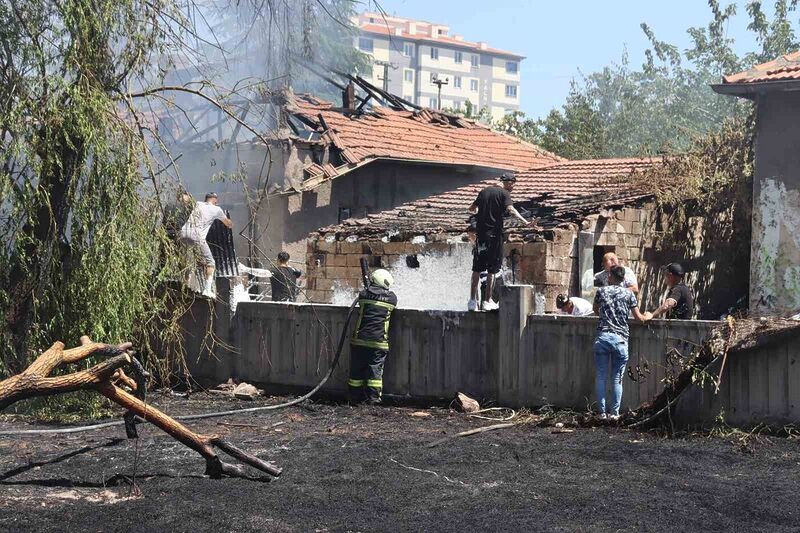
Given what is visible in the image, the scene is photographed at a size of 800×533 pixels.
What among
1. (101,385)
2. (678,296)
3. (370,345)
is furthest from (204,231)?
(101,385)

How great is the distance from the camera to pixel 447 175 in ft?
84.0

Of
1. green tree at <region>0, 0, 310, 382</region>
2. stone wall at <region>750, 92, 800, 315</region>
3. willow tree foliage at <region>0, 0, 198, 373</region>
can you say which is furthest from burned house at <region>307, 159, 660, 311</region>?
willow tree foliage at <region>0, 0, 198, 373</region>

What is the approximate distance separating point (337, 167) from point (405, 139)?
2.99m

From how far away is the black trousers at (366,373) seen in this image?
12.7 meters

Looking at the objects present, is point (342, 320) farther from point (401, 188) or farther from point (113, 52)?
point (401, 188)

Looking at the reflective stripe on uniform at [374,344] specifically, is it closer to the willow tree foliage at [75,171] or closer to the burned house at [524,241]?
the willow tree foliage at [75,171]

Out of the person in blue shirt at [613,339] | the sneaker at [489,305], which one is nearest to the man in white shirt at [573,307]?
the sneaker at [489,305]

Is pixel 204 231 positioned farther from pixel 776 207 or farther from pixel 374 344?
pixel 776 207

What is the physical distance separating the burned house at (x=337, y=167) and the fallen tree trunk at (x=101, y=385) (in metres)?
13.1

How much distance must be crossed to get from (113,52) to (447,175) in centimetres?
1470

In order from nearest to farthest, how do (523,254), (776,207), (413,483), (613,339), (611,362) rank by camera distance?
(413,483)
(613,339)
(611,362)
(523,254)
(776,207)

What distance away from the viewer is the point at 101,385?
7.71 meters

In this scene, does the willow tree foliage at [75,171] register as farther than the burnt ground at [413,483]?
Yes

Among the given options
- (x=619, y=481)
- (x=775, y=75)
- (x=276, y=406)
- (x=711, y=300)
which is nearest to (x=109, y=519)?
(x=619, y=481)
